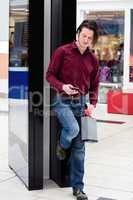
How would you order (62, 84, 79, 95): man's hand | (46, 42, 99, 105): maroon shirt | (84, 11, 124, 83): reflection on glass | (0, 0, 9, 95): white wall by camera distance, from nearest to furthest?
1. (62, 84, 79, 95): man's hand
2. (46, 42, 99, 105): maroon shirt
3. (0, 0, 9, 95): white wall
4. (84, 11, 124, 83): reflection on glass

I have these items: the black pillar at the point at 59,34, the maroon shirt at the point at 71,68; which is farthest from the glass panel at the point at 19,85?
the maroon shirt at the point at 71,68

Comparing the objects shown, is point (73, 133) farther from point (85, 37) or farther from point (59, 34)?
point (59, 34)

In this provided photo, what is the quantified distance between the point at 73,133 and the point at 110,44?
24.0ft

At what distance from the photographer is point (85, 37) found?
12.0ft

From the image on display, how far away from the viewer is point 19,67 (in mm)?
4289

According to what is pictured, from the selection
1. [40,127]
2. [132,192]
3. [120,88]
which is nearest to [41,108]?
[40,127]

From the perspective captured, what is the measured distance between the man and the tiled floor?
33cm

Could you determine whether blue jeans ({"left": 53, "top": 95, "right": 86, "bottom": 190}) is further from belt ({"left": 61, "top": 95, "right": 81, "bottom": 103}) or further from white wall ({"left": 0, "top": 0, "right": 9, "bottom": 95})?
white wall ({"left": 0, "top": 0, "right": 9, "bottom": 95})

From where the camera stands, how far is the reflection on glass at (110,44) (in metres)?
10.6

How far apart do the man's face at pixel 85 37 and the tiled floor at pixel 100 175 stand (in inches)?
53.6

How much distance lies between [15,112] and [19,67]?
0.56m

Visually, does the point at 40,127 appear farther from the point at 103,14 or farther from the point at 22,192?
the point at 103,14

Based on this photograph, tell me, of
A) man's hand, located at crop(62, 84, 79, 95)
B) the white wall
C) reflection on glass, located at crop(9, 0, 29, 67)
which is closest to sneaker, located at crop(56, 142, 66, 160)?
man's hand, located at crop(62, 84, 79, 95)

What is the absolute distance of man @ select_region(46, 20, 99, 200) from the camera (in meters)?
3.68
